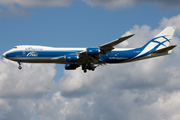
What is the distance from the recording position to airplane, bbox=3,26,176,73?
5638cm

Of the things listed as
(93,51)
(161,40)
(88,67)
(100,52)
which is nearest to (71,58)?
(93,51)

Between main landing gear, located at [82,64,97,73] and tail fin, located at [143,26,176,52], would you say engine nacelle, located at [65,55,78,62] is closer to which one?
main landing gear, located at [82,64,97,73]

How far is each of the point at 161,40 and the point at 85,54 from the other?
1975 cm

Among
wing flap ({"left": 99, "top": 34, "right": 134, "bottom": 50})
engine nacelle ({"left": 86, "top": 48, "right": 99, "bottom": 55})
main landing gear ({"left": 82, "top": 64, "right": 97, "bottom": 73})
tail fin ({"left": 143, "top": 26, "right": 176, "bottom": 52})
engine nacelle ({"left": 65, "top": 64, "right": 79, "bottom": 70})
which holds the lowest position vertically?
main landing gear ({"left": 82, "top": 64, "right": 97, "bottom": 73})

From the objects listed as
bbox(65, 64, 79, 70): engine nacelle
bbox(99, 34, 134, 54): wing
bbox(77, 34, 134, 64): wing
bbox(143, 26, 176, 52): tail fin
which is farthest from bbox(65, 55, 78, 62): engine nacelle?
bbox(143, 26, 176, 52): tail fin

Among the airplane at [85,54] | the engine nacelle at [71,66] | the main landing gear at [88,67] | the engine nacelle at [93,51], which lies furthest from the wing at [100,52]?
the engine nacelle at [71,66]

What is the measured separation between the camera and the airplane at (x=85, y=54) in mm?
56381

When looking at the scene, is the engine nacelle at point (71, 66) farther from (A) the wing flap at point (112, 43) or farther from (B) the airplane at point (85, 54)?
(A) the wing flap at point (112, 43)

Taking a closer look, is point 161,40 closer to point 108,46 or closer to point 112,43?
point 108,46

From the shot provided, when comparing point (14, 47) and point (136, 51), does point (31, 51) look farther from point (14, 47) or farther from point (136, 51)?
point (136, 51)

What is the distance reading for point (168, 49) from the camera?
198 feet

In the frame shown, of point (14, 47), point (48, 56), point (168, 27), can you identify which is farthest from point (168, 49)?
point (14, 47)

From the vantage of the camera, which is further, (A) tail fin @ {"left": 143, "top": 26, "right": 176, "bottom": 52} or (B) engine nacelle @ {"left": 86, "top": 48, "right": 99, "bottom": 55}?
(A) tail fin @ {"left": 143, "top": 26, "right": 176, "bottom": 52}

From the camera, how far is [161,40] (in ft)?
219
